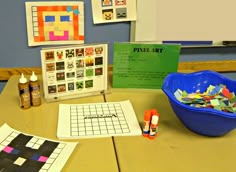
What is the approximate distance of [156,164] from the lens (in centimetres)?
82

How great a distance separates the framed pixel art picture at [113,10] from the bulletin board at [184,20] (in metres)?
0.04

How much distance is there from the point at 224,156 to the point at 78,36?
862mm

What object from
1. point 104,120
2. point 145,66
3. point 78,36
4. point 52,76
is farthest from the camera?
point 78,36

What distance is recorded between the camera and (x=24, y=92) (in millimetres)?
1064

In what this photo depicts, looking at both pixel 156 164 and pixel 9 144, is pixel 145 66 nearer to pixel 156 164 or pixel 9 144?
pixel 156 164

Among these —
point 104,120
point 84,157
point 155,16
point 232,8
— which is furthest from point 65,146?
point 232,8

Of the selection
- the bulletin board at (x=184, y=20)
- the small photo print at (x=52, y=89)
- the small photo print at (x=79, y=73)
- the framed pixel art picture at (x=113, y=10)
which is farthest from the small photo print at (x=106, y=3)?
the small photo print at (x=52, y=89)

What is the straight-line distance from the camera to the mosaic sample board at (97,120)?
96cm

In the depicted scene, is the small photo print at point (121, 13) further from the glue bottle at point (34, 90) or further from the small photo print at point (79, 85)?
the glue bottle at point (34, 90)

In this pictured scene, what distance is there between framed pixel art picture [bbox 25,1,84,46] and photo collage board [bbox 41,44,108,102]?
25 cm

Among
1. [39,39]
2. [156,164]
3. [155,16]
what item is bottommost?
[156,164]

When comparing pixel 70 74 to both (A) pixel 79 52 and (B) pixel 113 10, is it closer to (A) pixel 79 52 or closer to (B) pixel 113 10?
(A) pixel 79 52

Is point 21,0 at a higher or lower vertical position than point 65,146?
higher

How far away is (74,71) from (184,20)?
63 cm
